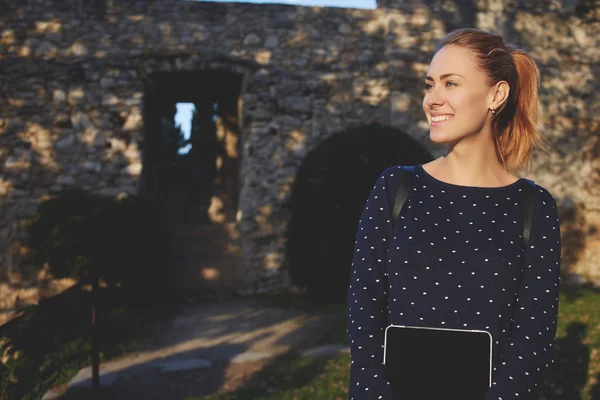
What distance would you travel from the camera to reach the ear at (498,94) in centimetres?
161

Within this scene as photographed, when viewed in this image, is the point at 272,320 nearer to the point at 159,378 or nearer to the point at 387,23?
the point at 159,378

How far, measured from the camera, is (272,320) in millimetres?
6320

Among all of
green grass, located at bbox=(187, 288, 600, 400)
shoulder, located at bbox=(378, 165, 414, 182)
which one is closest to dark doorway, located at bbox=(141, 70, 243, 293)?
green grass, located at bbox=(187, 288, 600, 400)

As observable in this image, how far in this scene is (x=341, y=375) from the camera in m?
4.33

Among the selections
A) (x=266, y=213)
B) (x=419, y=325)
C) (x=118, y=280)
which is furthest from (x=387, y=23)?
(x=419, y=325)

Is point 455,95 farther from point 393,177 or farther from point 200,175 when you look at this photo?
point 200,175

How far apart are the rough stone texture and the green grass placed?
314 cm

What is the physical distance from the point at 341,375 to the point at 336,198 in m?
2.62

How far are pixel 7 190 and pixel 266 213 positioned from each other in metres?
3.52

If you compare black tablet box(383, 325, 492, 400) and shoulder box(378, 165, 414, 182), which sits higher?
shoulder box(378, 165, 414, 182)

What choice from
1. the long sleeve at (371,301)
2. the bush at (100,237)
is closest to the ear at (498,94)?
the long sleeve at (371,301)

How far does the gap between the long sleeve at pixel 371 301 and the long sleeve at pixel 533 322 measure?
301 millimetres

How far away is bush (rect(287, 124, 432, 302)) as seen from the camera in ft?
21.3

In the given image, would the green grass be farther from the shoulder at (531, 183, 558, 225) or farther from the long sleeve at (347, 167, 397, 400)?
the shoulder at (531, 183, 558, 225)
